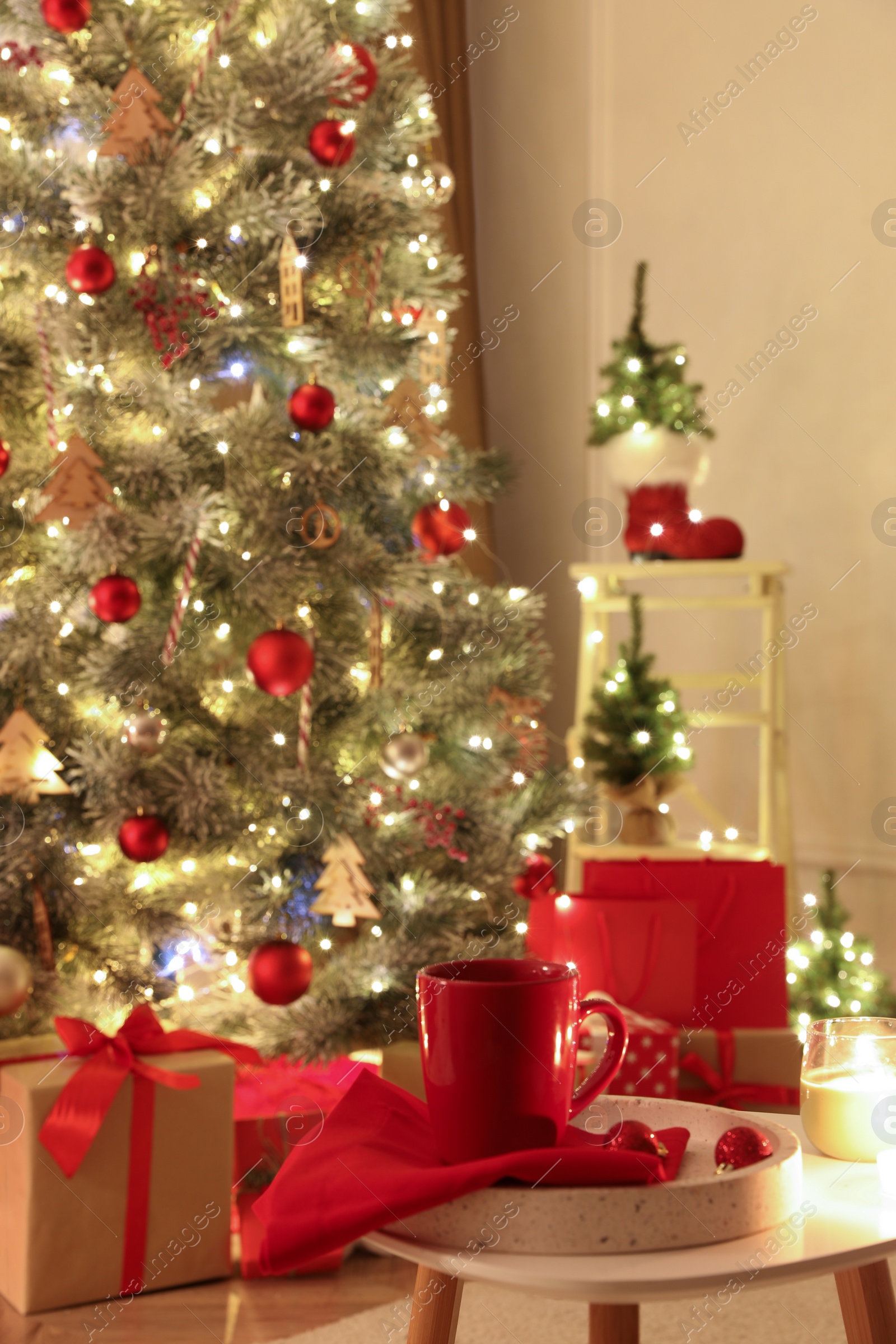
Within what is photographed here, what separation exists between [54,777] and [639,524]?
130 centimetres

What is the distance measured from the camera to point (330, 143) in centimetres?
154

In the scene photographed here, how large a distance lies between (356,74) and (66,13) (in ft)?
1.16

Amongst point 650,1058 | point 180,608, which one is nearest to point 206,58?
point 180,608

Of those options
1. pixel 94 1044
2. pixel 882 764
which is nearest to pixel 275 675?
pixel 94 1044

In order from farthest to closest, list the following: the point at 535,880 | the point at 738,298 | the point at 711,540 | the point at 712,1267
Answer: the point at 738,298
the point at 711,540
the point at 535,880
the point at 712,1267

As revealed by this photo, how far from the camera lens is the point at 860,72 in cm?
252

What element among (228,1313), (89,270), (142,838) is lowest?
(228,1313)

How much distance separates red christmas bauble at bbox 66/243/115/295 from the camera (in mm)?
1448

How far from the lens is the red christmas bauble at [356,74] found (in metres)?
1.54

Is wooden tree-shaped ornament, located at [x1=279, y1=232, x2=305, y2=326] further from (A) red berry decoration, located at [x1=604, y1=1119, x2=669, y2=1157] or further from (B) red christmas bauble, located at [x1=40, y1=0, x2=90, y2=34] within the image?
(A) red berry decoration, located at [x1=604, y1=1119, x2=669, y2=1157]

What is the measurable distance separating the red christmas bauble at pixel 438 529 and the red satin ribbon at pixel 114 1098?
686 millimetres

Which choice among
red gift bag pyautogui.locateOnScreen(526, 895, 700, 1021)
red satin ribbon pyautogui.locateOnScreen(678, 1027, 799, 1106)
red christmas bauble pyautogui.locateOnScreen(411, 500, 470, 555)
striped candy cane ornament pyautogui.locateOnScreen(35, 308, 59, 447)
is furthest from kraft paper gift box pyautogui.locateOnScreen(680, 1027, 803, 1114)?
striped candy cane ornament pyautogui.locateOnScreen(35, 308, 59, 447)

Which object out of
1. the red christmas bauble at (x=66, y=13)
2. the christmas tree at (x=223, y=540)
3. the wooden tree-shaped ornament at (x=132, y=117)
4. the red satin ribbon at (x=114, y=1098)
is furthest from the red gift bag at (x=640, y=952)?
the red christmas bauble at (x=66, y=13)

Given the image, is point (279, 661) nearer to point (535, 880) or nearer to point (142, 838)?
point (142, 838)
